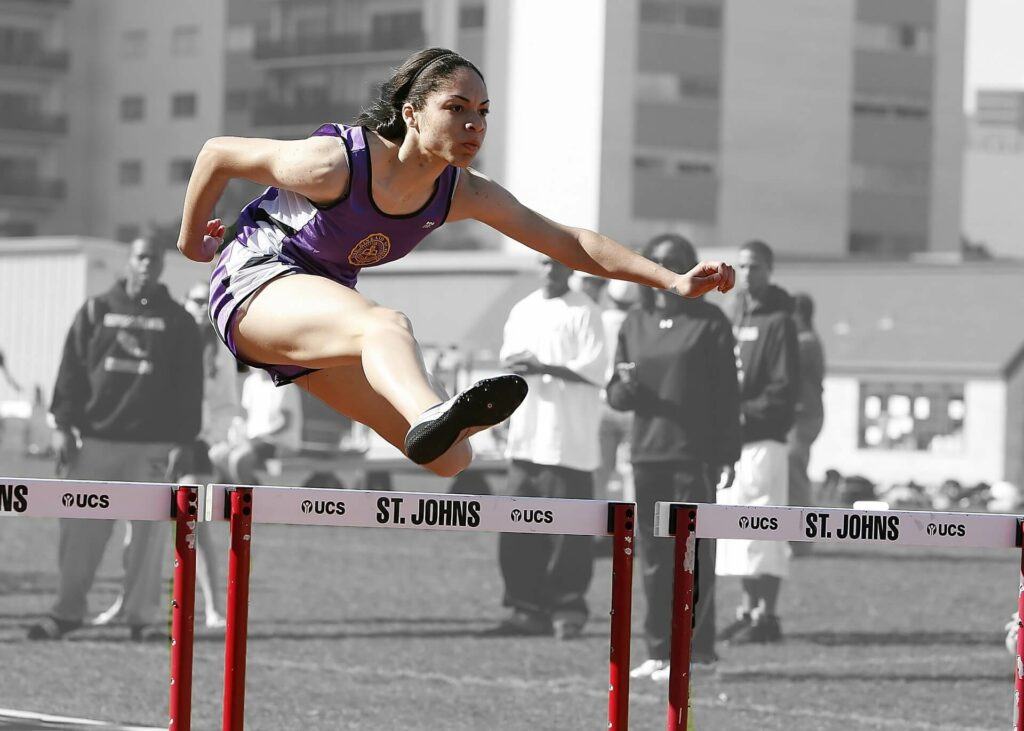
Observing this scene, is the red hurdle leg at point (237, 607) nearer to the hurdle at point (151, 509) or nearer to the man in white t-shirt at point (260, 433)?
the hurdle at point (151, 509)

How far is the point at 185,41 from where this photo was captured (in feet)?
202

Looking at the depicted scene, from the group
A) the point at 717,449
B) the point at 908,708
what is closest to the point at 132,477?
the point at 717,449

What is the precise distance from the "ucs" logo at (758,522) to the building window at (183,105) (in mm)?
58081

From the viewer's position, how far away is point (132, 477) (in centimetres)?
984

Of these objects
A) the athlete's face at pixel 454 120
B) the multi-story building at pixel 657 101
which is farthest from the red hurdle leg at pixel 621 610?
the multi-story building at pixel 657 101

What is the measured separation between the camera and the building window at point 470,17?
5206 centimetres

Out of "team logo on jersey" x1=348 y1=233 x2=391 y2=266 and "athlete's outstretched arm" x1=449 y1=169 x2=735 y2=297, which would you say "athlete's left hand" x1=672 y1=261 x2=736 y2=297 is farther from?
"team logo on jersey" x1=348 y1=233 x2=391 y2=266

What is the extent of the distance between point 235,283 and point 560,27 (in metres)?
45.5

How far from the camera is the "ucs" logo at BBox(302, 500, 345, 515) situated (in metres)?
4.66

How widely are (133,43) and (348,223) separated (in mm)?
60913

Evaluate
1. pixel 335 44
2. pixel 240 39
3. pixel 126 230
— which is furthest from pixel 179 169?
pixel 335 44

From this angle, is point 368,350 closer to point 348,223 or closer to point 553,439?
point 348,223

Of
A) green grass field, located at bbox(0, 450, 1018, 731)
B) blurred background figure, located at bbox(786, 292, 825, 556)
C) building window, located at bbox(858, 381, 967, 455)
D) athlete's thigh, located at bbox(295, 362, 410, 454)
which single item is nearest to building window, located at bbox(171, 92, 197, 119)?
building window, located at bbox(858, 381, 967, 455)

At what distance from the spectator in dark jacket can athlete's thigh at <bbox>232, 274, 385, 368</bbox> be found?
464 cm
